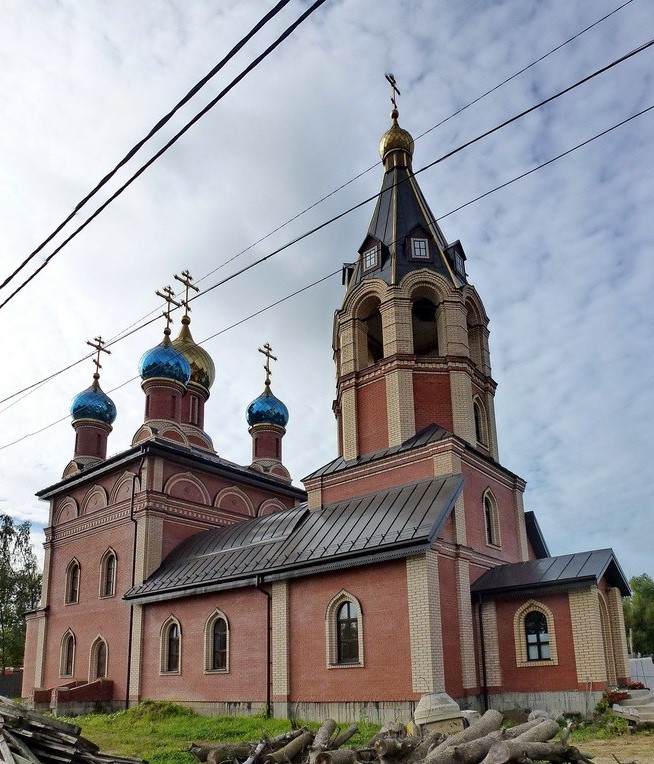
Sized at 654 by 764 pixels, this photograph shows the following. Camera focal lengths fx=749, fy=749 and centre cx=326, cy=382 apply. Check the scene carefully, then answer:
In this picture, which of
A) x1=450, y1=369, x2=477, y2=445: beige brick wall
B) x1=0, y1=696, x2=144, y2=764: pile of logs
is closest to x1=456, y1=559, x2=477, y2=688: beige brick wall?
x1=450, y1=369, x2=477, y2=445: beige brick wall

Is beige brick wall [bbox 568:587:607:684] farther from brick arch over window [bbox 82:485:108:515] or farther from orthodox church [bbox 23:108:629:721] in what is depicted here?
brick arch over window [bbox 82:485:108:515]

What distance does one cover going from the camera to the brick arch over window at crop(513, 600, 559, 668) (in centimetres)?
1223

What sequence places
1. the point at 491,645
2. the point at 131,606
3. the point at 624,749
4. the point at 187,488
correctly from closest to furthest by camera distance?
the point at 624,749, the point at 491,645, the point at 131,606, the point at 187,488

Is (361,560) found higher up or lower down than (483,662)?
higher up

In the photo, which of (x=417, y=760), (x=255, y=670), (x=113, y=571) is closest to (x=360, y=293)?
(x=255, y=670)

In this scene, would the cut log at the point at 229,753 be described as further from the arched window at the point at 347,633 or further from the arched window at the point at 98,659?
the arched window at the point at 98,659

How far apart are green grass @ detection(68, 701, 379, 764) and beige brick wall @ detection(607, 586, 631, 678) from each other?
15.6 ft

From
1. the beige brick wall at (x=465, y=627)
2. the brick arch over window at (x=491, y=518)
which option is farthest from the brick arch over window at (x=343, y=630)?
the brick arch over window at (x=491, y=518)

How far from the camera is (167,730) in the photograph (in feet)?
42.3

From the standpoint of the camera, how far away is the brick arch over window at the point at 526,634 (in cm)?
1223

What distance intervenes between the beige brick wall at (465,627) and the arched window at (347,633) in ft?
5.81

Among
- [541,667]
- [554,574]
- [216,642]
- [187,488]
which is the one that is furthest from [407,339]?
[187,488]

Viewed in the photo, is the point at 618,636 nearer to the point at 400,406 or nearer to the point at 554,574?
the point at 554,574

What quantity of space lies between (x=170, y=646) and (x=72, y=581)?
5.28 m
